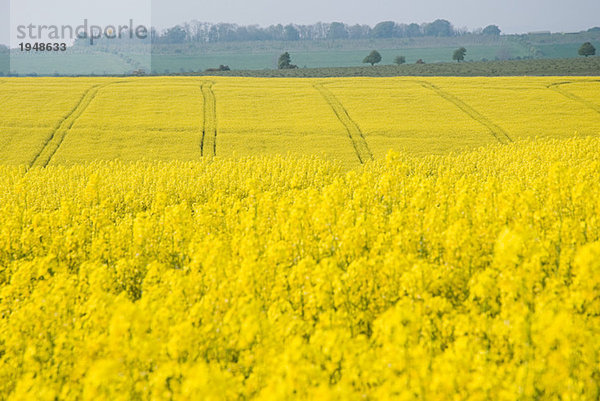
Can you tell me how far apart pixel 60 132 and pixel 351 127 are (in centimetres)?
1677

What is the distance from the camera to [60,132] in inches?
1147

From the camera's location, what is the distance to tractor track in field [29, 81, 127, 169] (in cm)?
2533

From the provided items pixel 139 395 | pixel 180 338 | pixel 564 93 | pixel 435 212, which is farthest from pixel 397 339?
pixel 564 93

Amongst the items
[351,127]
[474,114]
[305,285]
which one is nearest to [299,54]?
[474,114]

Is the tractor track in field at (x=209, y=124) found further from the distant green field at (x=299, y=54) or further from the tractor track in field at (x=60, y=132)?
the distant green field at (x=299, y=54)

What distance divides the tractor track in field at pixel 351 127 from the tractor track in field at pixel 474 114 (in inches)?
292

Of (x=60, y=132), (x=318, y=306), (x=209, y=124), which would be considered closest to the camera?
(x=318, y=306)

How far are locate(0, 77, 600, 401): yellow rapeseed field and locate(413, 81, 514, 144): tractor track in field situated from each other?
15.0 ft

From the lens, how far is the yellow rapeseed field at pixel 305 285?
4.99 m

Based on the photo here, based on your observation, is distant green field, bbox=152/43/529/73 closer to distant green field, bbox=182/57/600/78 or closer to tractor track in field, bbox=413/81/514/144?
distant green field, bbox=182/57/600/78

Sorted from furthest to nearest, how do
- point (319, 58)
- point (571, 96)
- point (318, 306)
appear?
1. point (319, 58)
2. point (571, 96)
3. point (318, 306)

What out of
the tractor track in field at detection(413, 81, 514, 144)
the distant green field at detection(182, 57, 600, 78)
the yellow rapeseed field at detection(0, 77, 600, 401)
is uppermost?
the distant green field at detection(182, 57, 600, 78)

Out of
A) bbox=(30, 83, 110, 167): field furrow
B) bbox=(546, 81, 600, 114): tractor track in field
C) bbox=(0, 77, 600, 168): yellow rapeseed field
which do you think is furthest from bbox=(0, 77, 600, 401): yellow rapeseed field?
bbox=(546, 81, 600, 114): tractor track in field

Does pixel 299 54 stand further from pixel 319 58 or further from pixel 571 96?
pixel 571 96
